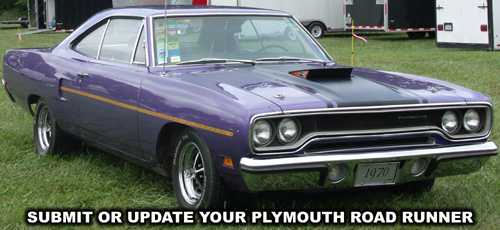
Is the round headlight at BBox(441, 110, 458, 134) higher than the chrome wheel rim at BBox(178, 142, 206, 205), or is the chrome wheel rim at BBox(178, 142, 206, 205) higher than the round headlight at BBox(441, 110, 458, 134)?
the round headlight at BBox(441, 110, 458, 134)

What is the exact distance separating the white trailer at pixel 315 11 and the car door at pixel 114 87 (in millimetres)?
18983

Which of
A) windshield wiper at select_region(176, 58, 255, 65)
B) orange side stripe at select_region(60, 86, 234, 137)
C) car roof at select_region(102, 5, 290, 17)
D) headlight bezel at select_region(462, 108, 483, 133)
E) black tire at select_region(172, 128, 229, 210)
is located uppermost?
car roof at select_region(102, 5, 290, 17)

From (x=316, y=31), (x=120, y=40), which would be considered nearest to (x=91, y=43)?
(x=120, y=40)

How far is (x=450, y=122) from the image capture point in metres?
4.26

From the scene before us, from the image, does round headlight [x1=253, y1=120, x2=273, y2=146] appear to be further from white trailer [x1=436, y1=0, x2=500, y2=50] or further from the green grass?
white trailer [x1=436, y1=0, x2=500, y2=50]

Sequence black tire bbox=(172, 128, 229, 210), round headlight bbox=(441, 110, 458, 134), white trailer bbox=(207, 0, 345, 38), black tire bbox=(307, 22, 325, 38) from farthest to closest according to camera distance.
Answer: black tire bbox=(307, 22, 325, 38), white trailer bbox=(207, 0, 345, 38), round headlight bbox=(441, 110, 458, 134), black tire bbox=(172, 128, 229, 210)

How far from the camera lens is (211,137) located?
396 centimetres

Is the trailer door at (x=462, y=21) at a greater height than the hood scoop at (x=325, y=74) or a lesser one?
greater

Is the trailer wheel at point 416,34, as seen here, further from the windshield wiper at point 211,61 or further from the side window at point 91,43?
the windshield wiper at point 211,61

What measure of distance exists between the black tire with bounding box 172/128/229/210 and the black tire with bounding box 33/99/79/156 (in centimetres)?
189

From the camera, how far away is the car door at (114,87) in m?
4.79

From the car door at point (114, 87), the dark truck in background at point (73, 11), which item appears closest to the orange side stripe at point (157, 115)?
the car door at point (114, 87)

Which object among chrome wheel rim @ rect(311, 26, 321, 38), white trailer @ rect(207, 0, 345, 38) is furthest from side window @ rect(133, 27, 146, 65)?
chrome wheel rim @ rect(311, 26, 321, 38)

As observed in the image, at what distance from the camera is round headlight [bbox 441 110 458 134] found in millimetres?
4250
